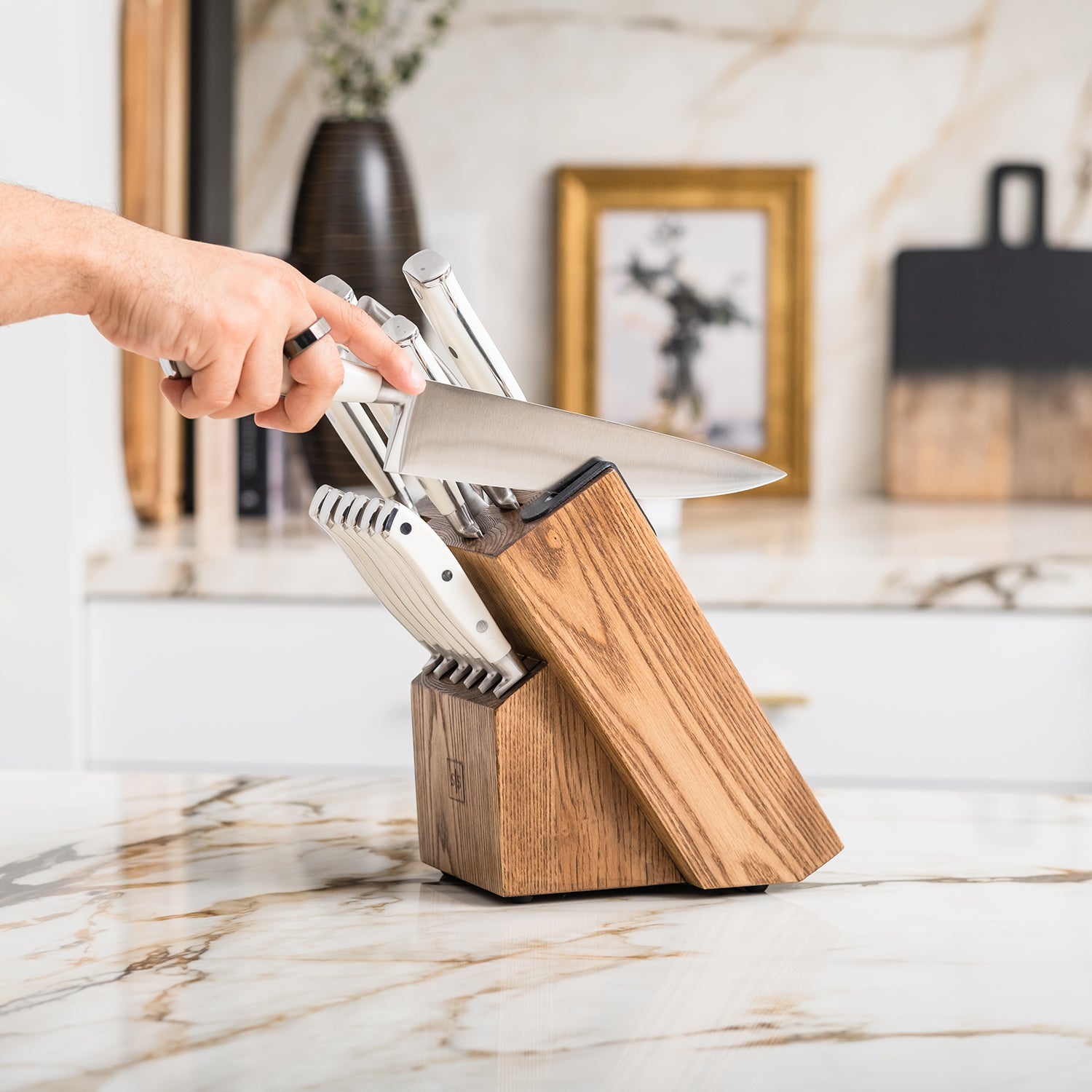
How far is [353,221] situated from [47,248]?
118 centimetres

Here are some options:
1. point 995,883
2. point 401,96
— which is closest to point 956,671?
point 995,883

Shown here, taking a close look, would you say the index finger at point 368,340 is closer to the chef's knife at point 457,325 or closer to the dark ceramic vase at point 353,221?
the chef's knife at point 457,325

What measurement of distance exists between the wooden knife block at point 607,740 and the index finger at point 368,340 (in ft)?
0.24

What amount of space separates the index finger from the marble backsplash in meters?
1.45

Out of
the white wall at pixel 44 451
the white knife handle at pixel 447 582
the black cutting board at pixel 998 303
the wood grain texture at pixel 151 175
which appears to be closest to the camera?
the white knife handle at pixel 447 582

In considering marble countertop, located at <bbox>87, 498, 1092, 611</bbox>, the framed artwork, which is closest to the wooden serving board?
the framed artwork

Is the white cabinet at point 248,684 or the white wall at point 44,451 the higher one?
the white wall at point 44,451

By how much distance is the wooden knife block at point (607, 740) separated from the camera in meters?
0.54

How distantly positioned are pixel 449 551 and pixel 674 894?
0.18 meters

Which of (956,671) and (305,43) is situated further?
(305,43)

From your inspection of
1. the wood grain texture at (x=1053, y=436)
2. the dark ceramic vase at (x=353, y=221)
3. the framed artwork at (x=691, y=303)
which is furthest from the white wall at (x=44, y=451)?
the wood grain texture at (x=1053, y=436)

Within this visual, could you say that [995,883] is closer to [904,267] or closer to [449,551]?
[449,551]

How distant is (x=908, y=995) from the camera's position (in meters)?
0.47

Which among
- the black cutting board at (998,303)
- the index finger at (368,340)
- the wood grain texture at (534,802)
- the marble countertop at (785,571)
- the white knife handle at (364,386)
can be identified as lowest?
the wood grain texture at (534,802)
